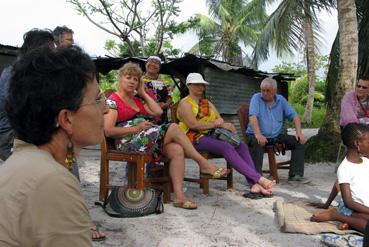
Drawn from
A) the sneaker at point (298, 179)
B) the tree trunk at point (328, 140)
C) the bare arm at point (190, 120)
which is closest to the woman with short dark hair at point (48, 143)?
the bare arm at point (190, 120)

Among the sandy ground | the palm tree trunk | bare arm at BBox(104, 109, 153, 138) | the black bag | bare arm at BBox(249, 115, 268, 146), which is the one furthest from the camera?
the palm tree trunk

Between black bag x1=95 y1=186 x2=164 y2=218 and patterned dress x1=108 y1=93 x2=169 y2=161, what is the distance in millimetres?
432

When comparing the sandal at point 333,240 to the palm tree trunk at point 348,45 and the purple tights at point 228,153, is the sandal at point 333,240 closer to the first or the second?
the purple tights at point 228,153

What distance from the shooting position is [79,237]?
1216mm

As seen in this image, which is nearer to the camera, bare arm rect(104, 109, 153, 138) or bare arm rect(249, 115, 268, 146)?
bare arm rect(104, 109, 153, 138)

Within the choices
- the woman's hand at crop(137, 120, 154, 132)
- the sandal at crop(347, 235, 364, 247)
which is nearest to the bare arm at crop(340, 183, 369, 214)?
the sandal at crop(347, 235, 364, 247)

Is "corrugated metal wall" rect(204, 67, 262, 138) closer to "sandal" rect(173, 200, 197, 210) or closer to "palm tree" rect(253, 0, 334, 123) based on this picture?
"palm tree" rect(253, 0, 334, 123)

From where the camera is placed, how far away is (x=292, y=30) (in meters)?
17.9

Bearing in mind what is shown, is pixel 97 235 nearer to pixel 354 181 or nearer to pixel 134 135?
pixel 134 135

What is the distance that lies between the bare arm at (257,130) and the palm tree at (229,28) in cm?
2016

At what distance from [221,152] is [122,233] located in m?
1.89

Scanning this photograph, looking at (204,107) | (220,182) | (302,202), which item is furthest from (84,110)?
(220,182)

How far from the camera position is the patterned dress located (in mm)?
4836

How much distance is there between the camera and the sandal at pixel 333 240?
3682 millimetres
